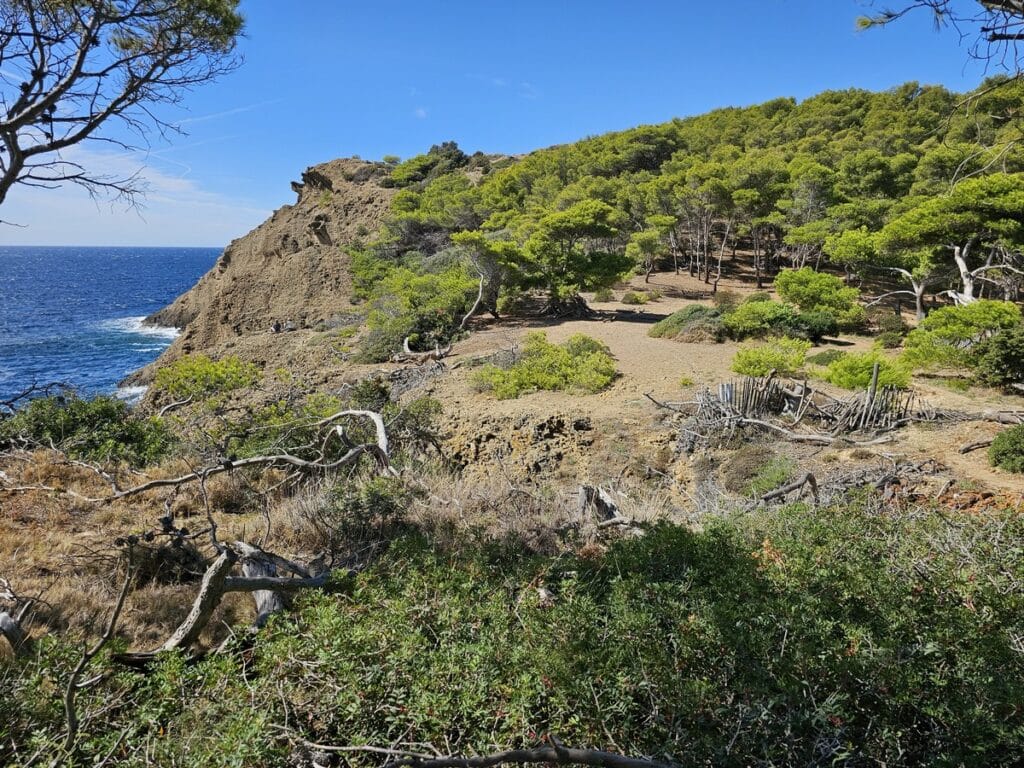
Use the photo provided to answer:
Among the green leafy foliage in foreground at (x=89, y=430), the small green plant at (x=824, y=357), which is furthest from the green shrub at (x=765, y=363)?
the green leafy foliage in foreground at (x=89, y=430)

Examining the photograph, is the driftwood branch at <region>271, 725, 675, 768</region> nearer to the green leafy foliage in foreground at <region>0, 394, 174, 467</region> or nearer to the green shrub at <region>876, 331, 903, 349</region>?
the green leafy foliage in foreground at <region>0, 394, 174, 467</region>

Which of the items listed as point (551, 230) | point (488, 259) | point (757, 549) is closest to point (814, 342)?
point (551, 230)

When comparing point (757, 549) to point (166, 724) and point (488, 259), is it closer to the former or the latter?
point (166, 724)

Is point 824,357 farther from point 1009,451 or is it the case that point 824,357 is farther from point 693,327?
point 1009,451

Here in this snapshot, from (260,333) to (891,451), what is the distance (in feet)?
81.7

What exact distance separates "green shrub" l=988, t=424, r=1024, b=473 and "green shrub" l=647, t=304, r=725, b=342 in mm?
9717

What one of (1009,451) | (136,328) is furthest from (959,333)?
(136,328)

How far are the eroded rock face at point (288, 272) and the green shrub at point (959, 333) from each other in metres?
22.3

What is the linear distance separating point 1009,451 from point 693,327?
10466 millimetres

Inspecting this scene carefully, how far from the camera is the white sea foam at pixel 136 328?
33.4 meters

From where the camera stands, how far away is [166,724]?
2266 mm

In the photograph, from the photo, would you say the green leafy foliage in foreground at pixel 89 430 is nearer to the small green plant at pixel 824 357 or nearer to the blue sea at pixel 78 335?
the blue sea at pixel 78 335

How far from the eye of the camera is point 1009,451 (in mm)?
6699

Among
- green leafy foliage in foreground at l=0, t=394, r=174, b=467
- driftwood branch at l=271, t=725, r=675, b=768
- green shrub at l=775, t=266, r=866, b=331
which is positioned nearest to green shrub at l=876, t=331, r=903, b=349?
green shrub at l=775, t=266, r=866, b=331
